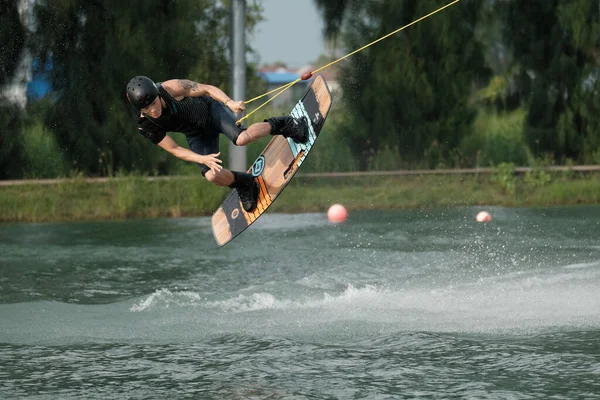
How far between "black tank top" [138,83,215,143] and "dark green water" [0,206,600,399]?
1306 millimetres

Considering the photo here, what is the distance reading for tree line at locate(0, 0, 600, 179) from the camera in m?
14.7

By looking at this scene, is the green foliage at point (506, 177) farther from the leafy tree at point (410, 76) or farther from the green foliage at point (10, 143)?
the green foliage at point (10, 143)

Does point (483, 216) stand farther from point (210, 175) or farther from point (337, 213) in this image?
point (210, 175)

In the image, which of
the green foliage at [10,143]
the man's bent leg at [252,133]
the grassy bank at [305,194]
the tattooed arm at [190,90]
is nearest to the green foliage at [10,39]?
the green foliage at [10,143]

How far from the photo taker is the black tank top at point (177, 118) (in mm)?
8609

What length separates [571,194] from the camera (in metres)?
14.8

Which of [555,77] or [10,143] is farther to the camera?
[555,77]

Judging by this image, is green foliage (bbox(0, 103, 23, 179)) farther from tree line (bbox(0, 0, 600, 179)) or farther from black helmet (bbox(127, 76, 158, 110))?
black helmet (bbox(127, 76, 158, 110))

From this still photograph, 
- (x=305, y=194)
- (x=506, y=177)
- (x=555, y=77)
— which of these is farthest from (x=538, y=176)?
(x=305, y=194)

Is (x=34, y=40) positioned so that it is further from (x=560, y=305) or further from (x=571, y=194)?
(x=560, y=305)

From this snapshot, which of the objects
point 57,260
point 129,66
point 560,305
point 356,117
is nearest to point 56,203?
point 129,66

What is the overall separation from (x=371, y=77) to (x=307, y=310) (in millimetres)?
7125

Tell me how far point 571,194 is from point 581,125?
1.25 meters

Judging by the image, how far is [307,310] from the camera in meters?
8.71
